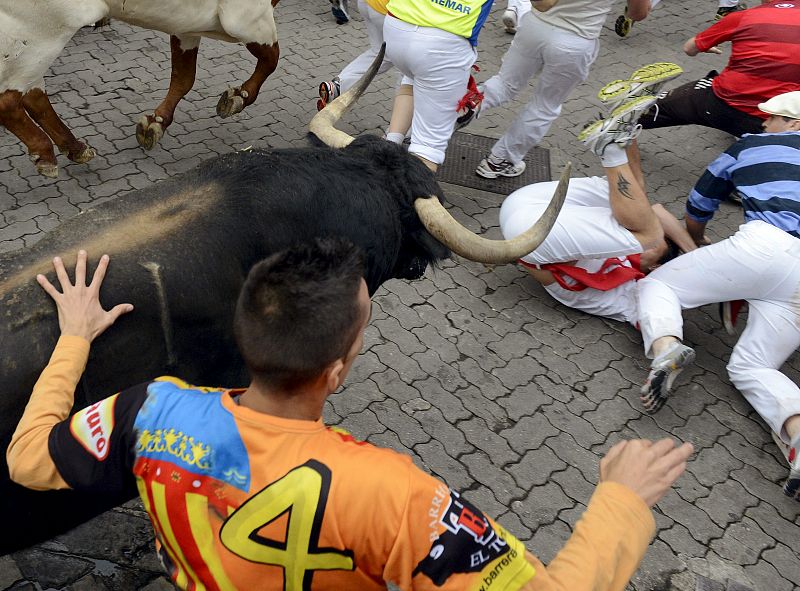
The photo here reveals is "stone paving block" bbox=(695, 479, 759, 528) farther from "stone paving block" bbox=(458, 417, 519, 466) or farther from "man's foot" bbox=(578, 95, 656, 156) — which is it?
"man's foot" bbox=(578, 95, 656, 156)

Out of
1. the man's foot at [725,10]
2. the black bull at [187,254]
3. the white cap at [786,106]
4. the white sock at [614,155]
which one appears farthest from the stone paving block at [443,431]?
the man's foot at [725,10]

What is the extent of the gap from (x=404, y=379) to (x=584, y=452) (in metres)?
1.04

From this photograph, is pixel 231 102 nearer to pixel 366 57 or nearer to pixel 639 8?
pixel 366 57

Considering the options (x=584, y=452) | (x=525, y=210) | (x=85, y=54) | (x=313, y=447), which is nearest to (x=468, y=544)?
(x=313, y=447)

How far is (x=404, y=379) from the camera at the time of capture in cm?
425

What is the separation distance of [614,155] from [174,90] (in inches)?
130

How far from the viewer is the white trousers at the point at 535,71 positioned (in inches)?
206

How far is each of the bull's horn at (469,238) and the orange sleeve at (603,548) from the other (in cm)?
133

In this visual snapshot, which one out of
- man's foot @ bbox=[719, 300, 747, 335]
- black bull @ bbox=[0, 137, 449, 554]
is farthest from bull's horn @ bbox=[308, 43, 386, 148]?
man's foot @ bbox=[719, 300, 747, 335]

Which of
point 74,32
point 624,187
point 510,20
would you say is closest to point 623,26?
point 510,20

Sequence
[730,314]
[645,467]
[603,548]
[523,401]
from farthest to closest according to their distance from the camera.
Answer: [730,314] < [523,401] < [645,467] < [603,548]

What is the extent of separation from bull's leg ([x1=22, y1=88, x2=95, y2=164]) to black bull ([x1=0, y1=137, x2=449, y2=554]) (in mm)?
2704

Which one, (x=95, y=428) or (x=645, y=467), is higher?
(x=95, y=428)

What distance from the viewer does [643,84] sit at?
4.48 m
